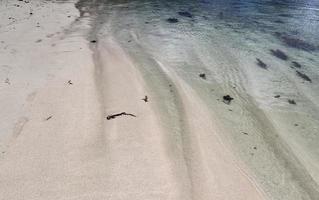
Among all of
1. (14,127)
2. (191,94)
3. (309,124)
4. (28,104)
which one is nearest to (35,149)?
(14,127)

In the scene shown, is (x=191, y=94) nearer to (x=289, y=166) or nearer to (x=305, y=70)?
(x=289, y=166)

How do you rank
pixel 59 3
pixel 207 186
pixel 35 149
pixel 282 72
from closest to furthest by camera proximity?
1. pixel 207 186
2. pixel 35 149
3. pixel 282 72
4. pixel 59 3

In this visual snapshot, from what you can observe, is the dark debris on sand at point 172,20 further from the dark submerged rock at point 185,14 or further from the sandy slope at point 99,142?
the sandy slope at point 99,142

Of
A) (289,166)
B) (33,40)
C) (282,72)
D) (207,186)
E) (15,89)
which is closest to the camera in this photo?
(207,186)

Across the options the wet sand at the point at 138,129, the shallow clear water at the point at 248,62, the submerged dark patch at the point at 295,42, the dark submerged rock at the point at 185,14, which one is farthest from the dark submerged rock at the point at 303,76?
the dark submerged rock at the point at 185,14

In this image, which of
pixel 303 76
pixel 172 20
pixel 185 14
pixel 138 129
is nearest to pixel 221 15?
pixel 185 14

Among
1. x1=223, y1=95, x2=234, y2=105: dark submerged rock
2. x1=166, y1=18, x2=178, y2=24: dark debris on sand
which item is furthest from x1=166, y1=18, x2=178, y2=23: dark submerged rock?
x1=223, y1=95, x2=234, y2=105: dark submerged rock

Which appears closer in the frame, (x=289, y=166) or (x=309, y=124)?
(x=289, y=166)

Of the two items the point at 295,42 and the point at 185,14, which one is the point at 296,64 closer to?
the point at 295,42
